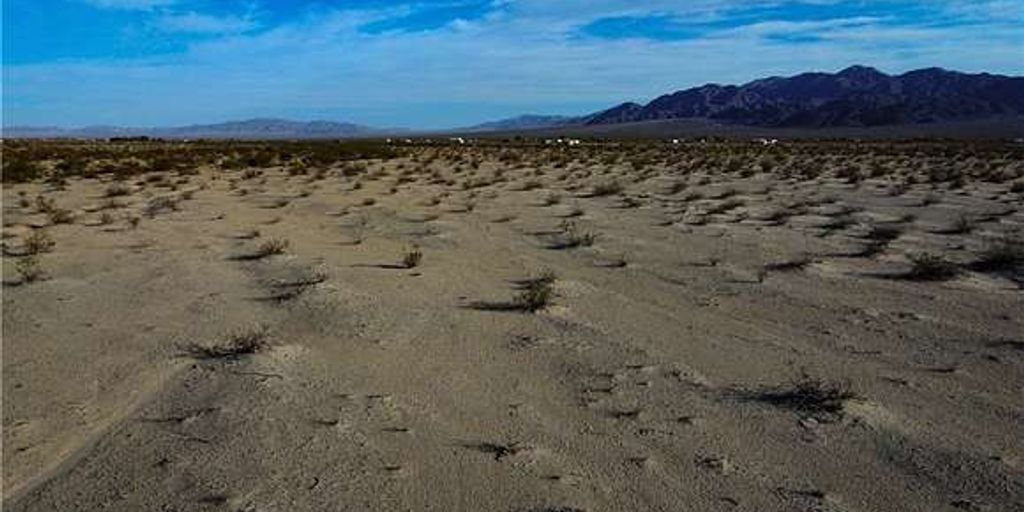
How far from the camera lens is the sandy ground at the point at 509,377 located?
4.12 meters

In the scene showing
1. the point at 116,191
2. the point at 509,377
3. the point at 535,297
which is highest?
the point at 535,297

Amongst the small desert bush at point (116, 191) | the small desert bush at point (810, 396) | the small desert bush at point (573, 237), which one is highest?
the small desert bush at point (810, 396)

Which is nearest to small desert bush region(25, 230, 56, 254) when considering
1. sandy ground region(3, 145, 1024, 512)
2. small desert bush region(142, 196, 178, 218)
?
sandy ground region(3, 145, 1024, 512)

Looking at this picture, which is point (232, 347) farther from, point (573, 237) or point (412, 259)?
point (573, 237)

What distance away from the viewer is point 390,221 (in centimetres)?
1409

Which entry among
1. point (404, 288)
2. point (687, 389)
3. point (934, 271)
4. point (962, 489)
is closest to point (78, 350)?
point (404, 288)

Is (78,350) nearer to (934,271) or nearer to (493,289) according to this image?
(493,289)

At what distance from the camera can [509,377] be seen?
5684 mm

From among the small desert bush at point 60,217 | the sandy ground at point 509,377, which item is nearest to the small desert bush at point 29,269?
the sandy ground at point 509,377

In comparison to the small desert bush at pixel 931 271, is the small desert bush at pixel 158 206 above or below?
below

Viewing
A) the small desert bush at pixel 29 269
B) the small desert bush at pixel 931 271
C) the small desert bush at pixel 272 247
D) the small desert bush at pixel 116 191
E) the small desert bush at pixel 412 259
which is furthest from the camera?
the small desert bush at pixel 116 191

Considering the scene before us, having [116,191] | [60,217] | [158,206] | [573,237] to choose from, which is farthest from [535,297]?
[116,191]

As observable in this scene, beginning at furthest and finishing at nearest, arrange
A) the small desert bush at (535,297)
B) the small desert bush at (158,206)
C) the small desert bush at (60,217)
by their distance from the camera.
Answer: the small desert bush at (158,206), the small desert bush at (60,217), the small desert bush at (535,297)

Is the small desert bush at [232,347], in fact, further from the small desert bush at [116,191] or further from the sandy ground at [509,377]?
→ the small desert bush at [116,191]
